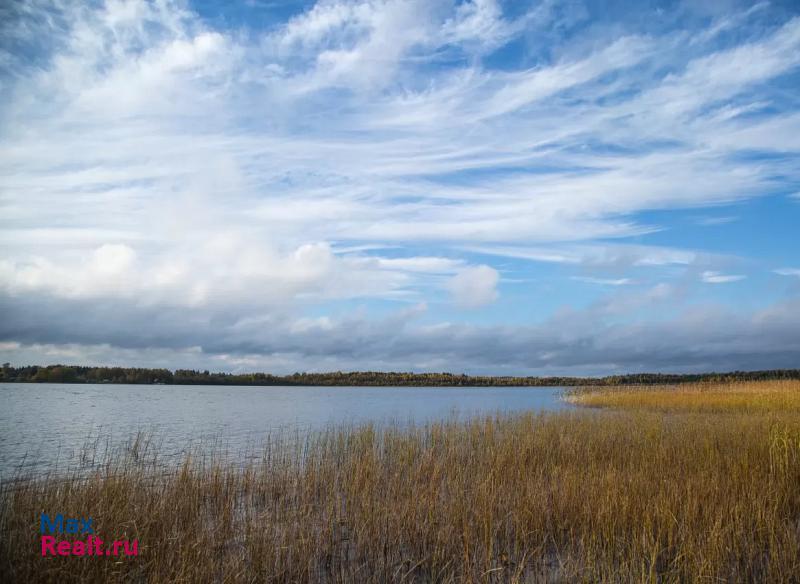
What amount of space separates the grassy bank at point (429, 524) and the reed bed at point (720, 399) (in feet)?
54.4

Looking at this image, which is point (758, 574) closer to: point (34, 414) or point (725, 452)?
point (725, 452)

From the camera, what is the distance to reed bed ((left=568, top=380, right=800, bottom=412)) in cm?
2342

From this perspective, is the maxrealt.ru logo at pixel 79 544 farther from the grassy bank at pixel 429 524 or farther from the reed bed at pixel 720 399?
the reed bed at pixel 720 399

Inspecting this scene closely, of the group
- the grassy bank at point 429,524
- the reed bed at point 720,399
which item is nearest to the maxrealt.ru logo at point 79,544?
the grassy bank at point 429,524

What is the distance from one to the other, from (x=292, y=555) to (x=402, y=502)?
2.08 meters

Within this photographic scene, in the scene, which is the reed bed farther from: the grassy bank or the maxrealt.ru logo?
the maxrealt.ru logo

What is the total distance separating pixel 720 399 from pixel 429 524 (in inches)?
1025

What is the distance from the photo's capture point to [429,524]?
6.54 m

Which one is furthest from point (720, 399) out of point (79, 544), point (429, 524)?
point (79, 544)

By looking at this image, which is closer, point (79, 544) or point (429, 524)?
point (79, 544)

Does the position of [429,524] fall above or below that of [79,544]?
below

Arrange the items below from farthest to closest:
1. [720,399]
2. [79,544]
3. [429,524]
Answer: [720,399]
[429,524]
[79,544]

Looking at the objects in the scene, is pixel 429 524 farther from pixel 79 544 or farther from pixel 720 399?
pixel 720 399

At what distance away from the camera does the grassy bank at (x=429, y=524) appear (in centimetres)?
524
